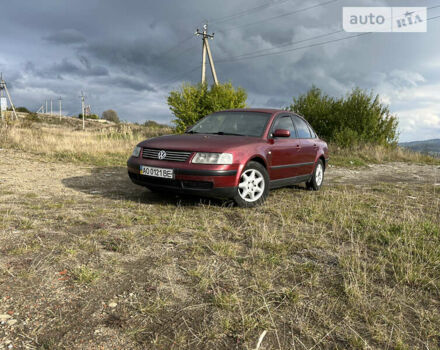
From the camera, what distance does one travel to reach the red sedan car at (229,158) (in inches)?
172

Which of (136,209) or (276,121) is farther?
(276,121)

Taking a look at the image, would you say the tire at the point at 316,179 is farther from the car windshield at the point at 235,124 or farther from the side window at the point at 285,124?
the car windshield at the point at 235,124

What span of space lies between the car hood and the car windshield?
279mm

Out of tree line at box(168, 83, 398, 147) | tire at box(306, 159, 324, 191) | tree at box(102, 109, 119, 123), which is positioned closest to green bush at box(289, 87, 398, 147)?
tree line at box(168, 83, 398, 147)

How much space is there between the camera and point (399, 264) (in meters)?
2.72

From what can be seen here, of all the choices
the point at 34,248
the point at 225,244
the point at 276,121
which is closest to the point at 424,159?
the point at 276,121

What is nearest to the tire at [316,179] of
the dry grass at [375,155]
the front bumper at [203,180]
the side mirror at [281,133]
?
the side mirror at [281,133]

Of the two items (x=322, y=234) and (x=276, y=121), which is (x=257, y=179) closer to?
(x=276, y=121)

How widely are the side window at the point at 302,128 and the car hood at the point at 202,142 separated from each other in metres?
1.57

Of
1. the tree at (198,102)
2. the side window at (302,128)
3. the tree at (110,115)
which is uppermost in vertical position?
the tree at (110,115)

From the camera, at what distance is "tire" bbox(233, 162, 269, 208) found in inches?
185

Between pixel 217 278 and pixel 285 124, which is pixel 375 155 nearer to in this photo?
pixel 285 124

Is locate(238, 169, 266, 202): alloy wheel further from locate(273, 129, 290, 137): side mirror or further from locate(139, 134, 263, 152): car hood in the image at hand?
locate(273, 129, 290, 137): side mirror

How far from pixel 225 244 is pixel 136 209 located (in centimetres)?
183
